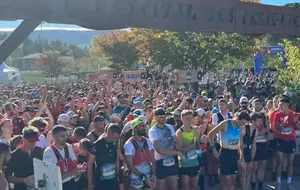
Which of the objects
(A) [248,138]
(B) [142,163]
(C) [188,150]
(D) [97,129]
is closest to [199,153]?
(C) [188,150]

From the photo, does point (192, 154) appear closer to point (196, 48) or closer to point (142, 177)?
point (142, 177)

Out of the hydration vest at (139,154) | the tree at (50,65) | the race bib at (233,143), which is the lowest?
the tree at (50,65)

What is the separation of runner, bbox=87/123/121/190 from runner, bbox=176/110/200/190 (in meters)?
1.62

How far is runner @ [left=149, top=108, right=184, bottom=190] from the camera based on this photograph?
756cm

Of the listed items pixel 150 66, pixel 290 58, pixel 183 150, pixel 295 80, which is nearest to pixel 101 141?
pixel 183 150

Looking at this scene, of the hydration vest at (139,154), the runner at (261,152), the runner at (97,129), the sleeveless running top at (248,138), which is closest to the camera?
the hydration vest at (139,154)

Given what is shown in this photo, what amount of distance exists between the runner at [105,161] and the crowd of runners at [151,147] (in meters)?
0.01

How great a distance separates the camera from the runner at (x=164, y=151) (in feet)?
24.8

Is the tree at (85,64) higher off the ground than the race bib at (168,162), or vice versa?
the race bib at (168,162)

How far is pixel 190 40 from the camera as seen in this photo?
1011 inches

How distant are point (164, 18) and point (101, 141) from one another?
7.86 ft

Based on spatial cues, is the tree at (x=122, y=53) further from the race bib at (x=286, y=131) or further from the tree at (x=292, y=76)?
the race bib at (x=286, y=131)

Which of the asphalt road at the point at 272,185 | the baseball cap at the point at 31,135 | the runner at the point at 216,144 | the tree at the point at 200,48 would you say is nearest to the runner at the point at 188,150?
the runner at the point at 216,144

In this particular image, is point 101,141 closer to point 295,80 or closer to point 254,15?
point 254,15
